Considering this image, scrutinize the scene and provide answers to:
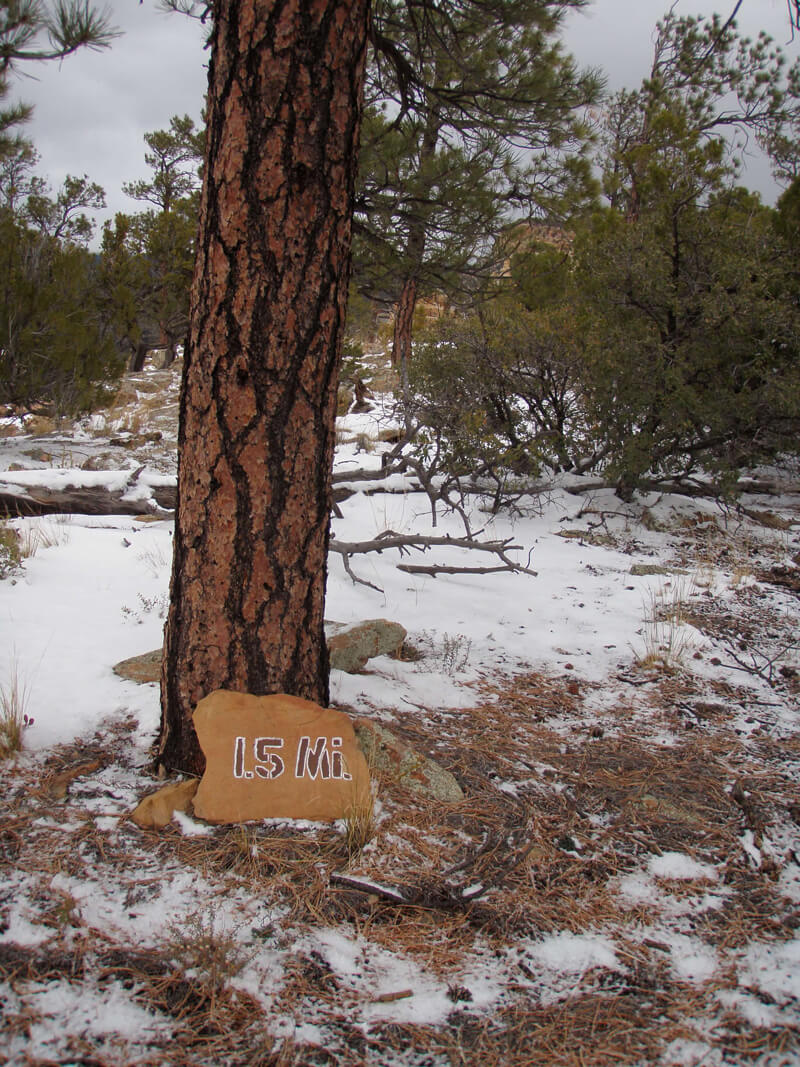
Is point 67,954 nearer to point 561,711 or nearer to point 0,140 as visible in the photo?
point 561,711

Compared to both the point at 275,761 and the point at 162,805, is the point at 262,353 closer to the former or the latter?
the point at 275,761

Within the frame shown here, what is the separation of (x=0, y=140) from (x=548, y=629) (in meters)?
5.95

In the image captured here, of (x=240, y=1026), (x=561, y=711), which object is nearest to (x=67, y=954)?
(x=240, y=1026)

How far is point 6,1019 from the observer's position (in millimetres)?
1215

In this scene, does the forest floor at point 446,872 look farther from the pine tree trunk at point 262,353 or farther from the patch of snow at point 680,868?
the pine tree trunk at point 262,353

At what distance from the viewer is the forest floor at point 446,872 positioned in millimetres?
1291

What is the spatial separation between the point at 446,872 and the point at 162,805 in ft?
2.72

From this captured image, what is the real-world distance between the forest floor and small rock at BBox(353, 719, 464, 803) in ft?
0.17

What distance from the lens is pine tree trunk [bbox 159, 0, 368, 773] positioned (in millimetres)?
1822

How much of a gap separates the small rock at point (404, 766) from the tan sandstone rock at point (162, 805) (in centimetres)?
55

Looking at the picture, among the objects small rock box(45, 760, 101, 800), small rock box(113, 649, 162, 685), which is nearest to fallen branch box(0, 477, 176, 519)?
small rock box(113, 649, 162, 685)

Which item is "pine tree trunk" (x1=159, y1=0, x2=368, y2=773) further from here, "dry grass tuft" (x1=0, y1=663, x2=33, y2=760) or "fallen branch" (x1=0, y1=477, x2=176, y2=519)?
"fallen branch" (x1=0, y1=477, x2=176, y2=519)

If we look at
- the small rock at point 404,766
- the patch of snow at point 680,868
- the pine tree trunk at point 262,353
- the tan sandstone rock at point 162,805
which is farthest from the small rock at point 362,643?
the patch of snow at point 680,868

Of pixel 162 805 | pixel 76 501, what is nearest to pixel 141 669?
pixel 162 805
